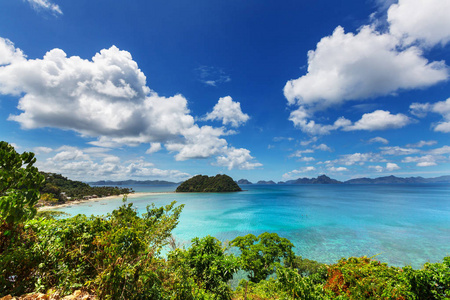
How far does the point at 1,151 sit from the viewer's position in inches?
123

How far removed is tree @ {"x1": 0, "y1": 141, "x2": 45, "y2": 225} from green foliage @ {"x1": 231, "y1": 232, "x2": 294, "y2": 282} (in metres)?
15.5

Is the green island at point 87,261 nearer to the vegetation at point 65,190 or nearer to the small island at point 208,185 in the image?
the vegetation at point 65,190

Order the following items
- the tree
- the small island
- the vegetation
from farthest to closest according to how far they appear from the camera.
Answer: the small island < the vegetation < the tree

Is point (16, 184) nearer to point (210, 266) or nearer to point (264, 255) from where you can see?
point (210, 266)

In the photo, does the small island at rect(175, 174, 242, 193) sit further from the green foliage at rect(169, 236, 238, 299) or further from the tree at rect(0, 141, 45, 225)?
the tree at rect(0, 141, 45, 225)

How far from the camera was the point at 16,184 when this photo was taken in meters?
3.45

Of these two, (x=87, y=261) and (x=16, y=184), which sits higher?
(x=16, y=184)

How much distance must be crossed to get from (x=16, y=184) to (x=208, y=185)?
150273 mm

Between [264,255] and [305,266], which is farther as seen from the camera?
[305,266]

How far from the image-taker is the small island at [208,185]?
14451cm

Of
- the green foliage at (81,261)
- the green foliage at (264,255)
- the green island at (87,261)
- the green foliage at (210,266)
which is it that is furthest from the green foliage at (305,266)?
the green foliage at (81,261)

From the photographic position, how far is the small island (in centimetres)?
14451

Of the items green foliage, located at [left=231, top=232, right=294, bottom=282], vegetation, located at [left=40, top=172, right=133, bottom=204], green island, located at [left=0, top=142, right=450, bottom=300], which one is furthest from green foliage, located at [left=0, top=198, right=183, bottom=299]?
vegetation, located at [left=40, top=172, right=133, bottom=204]

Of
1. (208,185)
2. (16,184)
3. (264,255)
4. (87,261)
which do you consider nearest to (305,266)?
(264,255)
